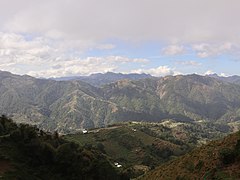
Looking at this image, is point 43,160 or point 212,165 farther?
point 43,160

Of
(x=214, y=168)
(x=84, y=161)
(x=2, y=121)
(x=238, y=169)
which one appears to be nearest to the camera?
(x=238, y=169)

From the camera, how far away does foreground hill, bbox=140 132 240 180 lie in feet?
144

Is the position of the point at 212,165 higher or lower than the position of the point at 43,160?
higher

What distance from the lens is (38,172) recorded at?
77438 millimetres

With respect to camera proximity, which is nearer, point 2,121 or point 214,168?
point 214,168

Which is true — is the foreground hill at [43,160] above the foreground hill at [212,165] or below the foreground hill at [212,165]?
below

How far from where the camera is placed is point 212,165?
48.2 meters

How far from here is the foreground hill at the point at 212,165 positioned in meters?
43.8

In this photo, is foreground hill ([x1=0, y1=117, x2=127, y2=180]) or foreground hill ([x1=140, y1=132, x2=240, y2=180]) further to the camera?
foreground hill ([x1=0, y1=117, x2=127, y2=180])

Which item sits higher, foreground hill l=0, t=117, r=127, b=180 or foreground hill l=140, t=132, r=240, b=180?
foreground hill l=140, t=132, r=240, b=180

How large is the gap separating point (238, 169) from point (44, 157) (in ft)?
185

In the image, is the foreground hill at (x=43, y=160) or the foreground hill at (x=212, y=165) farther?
the foreground hill at (x=43, y=160)

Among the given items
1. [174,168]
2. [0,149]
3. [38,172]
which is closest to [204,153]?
[174,168]

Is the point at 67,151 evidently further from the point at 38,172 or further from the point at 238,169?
the point at 238,169
